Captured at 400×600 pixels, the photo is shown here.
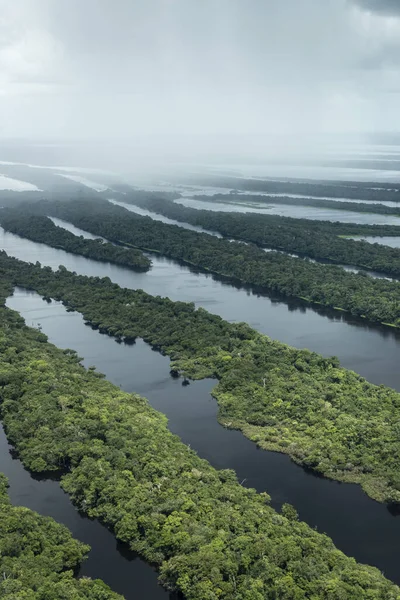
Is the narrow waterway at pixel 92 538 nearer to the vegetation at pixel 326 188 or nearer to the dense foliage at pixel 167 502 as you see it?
the dense foliage at pixel 167 502

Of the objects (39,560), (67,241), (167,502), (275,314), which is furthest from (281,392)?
(67,241)

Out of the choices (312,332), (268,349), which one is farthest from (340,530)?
(312,332)

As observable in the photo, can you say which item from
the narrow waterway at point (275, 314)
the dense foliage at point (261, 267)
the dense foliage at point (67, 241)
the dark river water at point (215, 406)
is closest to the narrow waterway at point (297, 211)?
the dense foliage at point (261, 267)

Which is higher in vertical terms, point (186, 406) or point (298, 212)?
point (298, 212)

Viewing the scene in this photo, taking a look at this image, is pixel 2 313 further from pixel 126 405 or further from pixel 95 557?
pixel 95 557

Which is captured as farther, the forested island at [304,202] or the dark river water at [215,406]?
the forested island at [304,202]
